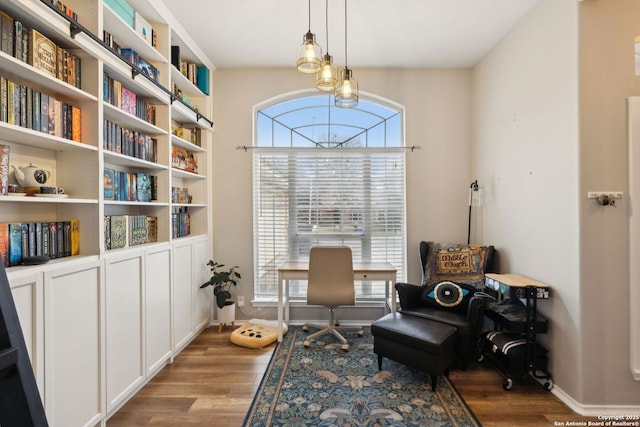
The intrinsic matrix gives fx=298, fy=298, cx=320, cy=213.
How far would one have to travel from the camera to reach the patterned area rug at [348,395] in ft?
6.27

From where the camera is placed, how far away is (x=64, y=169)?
1806 millimetres

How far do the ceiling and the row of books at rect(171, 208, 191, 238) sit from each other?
1715mm

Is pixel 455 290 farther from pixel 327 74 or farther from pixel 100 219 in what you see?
pixel 100 219

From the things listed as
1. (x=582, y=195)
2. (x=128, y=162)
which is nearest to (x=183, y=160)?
(x=128, y=162)

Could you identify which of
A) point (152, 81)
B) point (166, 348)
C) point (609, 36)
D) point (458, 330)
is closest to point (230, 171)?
point (152, 81)

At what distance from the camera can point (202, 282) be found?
10.6ft

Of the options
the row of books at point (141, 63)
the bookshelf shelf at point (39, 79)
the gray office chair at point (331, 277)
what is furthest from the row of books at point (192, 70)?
the gray office chair at point (331, 277)

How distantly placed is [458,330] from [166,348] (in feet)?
8.00

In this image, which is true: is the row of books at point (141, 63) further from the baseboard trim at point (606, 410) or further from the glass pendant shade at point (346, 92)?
the baseboard trim at point (606, 410)

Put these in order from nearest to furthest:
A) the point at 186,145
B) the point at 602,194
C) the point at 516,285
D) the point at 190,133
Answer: the point at 602,194, the point at 516,285, the point at 186,145, the point at 190,133

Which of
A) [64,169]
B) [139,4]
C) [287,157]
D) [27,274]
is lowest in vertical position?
[27,274]

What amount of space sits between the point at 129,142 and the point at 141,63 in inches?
25.5

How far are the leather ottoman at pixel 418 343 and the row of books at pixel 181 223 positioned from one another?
207cm

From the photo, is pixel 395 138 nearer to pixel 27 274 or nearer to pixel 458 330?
pixel 458 330
